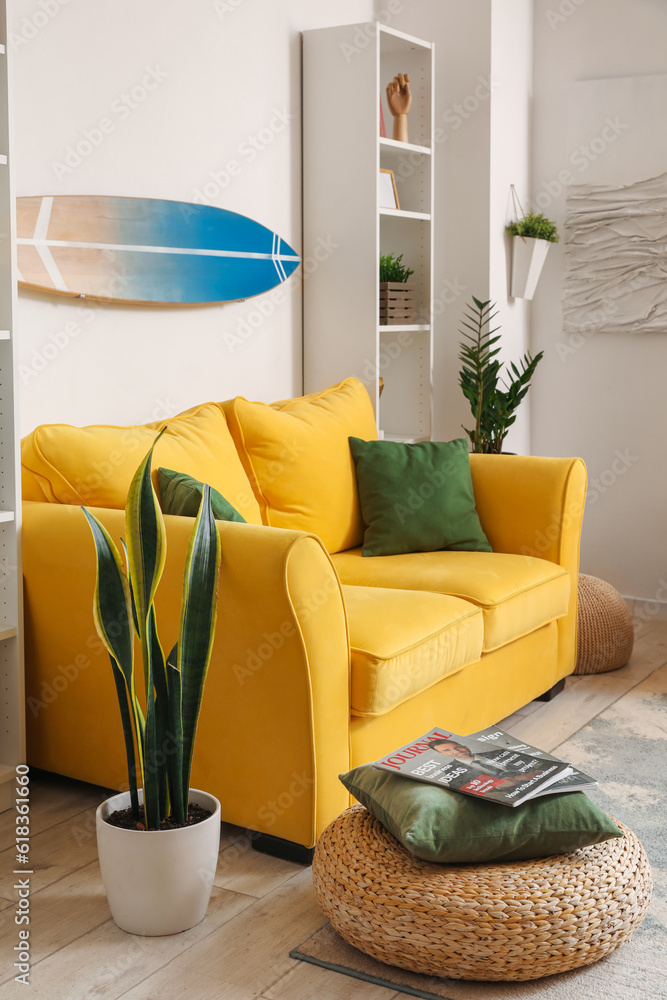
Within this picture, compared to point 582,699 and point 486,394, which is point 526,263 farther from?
point 582,699

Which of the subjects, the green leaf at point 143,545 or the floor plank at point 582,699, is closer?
the green leaf at point 143,545

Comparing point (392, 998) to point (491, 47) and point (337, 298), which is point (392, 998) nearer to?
point (337, 298)

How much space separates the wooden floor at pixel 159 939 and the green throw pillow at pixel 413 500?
1.09 metres

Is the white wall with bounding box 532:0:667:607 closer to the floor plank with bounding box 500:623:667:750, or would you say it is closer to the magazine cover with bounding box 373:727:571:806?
the floor plank with bounding box 500:623:667:750

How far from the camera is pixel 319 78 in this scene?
3.67 m

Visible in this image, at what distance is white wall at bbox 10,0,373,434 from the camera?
9.00 ft

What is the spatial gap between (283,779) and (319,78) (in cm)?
257

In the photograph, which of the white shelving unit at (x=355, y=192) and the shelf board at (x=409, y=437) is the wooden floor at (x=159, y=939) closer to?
the white shelving unit at (x=355, y=192)

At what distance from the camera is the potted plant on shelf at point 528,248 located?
421 centimetres

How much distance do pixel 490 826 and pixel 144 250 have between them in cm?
198

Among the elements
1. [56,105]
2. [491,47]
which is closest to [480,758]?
[56,105]

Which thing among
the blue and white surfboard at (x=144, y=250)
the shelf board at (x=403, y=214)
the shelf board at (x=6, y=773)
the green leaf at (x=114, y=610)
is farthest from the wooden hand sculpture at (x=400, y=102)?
the shelf board at (x=6, y=773)

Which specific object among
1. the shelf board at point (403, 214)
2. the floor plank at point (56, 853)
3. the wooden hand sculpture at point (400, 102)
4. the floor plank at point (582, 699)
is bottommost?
the floor plank at point (56, 853)

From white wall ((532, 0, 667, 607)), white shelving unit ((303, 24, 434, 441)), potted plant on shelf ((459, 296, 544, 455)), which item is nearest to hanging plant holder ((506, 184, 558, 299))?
white wall ((532, 0, 667, 607))
